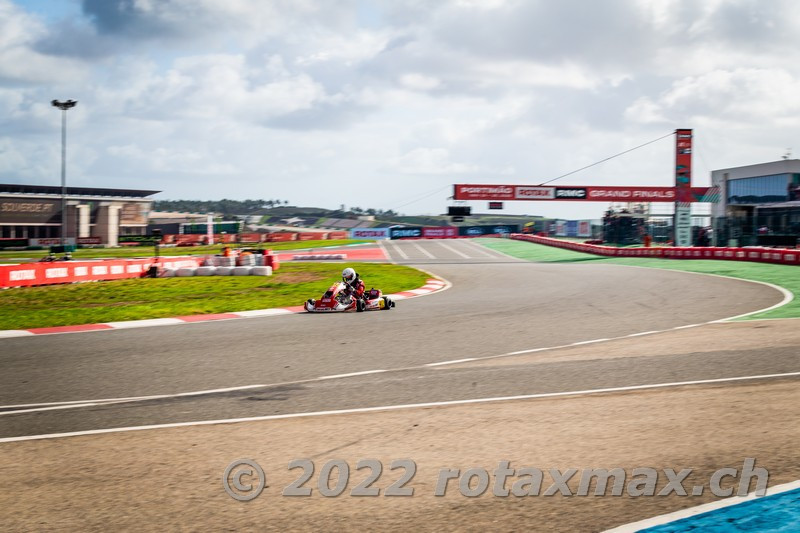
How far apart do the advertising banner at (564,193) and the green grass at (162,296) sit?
26.2 meters

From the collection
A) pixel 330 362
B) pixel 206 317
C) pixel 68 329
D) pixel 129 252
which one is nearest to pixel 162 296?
pixel 206 317

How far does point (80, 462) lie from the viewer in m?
4.51

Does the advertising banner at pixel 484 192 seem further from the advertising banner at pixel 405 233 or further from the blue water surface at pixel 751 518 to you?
the blue water surface at pixel 751 518

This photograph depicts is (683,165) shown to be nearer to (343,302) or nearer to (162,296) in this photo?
(343,302)

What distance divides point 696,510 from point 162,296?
16400 millimetres

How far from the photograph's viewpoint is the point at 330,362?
8.15 metres

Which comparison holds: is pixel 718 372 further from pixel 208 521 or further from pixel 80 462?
pixel 80 462

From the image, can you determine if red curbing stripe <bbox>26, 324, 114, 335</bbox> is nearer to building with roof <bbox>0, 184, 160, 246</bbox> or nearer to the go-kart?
the go-kart

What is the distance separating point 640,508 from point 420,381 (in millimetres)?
3555

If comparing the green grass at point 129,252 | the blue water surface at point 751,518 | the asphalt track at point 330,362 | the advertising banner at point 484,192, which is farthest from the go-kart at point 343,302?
the advertising banner at point 484,192

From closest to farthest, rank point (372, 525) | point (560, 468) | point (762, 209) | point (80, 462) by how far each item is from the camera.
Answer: point (372, 525) → point (560, 468) → point (80, 462) → point (762, 209)

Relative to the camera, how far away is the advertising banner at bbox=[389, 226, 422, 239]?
82062 millimetres

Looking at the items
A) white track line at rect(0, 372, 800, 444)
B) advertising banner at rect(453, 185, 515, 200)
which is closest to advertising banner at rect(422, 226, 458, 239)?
advertising banner at rect(453, 185, 515, 200)

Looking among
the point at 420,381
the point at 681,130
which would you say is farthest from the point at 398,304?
the point at 681,130
